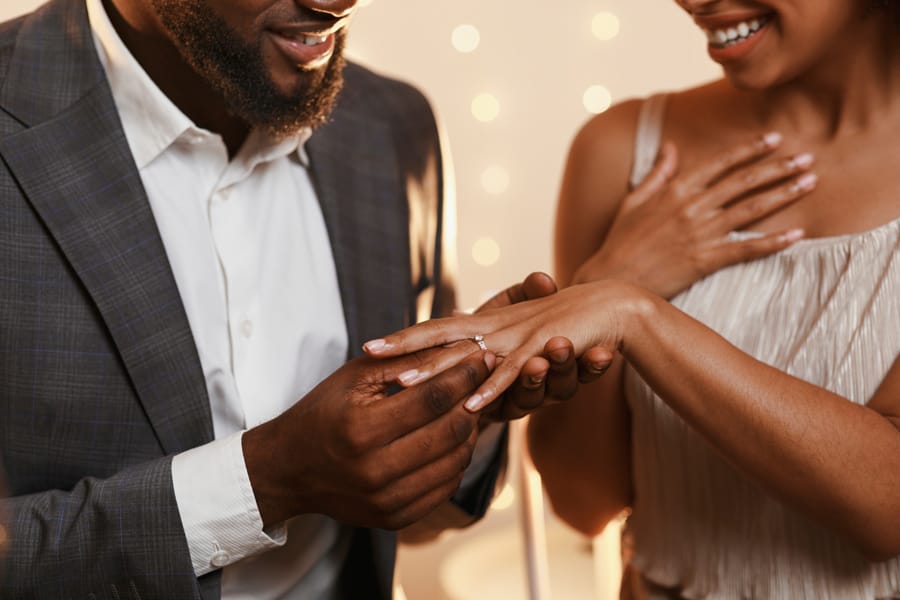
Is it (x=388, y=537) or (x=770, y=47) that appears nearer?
(x=770, y=47)

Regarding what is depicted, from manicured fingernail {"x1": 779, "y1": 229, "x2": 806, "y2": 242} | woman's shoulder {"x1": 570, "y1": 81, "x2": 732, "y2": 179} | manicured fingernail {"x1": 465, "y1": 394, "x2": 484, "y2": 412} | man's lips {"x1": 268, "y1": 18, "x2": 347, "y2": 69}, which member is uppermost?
man's lips {"x1": 268, "y1": 18, "x2": 347, "y2": 69}

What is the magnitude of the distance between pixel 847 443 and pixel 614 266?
450 millimetres

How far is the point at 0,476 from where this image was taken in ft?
5.07

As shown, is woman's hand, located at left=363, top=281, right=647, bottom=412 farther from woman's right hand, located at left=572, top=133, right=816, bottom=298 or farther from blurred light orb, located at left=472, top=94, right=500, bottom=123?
blurred light orb, located at left=472, top=94, right=500, bottom=123

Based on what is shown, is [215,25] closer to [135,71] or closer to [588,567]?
[135,71]

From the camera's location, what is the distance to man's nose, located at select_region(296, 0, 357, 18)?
1.64 m

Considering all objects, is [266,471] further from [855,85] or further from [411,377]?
[855,85]

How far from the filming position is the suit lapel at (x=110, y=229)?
5.10 ft

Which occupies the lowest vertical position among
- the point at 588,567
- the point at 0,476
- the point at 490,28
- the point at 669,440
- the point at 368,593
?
the point at 588,567

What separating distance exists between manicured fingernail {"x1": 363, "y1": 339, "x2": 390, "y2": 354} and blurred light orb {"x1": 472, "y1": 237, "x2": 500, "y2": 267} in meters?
2.12

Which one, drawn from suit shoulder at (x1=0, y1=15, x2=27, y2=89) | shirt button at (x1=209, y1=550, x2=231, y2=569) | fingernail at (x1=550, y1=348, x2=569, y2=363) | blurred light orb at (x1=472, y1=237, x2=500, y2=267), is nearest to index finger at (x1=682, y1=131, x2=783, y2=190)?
fingernail at (x1=550, y1=348, x2=569, y2=363)

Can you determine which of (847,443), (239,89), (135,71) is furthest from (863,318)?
(135,71)

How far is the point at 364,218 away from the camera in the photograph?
1866 mm

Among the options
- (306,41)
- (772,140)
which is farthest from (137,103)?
(772,140)
